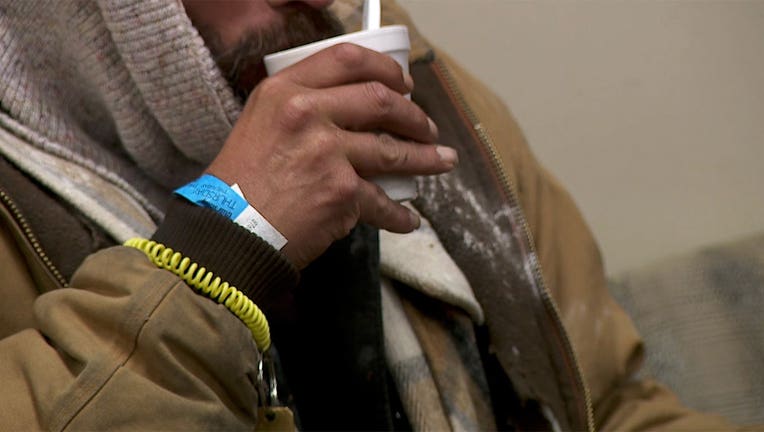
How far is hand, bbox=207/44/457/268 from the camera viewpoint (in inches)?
30.6

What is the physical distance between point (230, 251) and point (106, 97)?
12.4 inches

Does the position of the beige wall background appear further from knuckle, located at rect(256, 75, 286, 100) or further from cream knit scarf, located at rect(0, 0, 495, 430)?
knuckle, located at rect(256, 75, 286, 100)

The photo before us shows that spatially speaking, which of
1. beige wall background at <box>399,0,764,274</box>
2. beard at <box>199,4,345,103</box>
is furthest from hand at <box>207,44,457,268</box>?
beige wall background at <box>399,0,764,274</box>

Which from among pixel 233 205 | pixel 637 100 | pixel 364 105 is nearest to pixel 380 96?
pixel 364 105

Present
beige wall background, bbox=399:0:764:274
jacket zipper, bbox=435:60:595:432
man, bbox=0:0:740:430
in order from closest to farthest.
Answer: man, bbox=0:0:740:430
jacket zipper, bbox=435:60:595:432
beige wall background, bbox=399:0:764:274

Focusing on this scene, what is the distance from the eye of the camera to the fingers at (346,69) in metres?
0.77

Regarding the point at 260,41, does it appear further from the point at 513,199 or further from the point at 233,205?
the point at 513,199

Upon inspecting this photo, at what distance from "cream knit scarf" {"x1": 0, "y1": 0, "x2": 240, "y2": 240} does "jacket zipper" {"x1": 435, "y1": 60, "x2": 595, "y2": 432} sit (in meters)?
0.32

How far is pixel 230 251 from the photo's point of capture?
2.37ft

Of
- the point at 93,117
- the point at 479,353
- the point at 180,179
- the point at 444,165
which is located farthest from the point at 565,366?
the point at 93,117

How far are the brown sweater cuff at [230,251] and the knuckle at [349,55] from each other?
6.5 inches

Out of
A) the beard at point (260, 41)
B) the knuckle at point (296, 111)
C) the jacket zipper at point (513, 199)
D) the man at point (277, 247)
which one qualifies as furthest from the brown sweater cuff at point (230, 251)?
the jacket zipper at point (513, 199)

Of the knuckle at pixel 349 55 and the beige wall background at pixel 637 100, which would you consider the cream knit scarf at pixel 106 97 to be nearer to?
the knuckle at pixel 349 55

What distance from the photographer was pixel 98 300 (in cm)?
69
